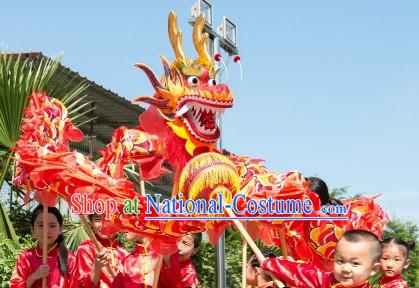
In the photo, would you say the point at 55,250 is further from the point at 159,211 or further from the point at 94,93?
the point at 94,93

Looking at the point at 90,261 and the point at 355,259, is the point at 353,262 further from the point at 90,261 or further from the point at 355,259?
the point at 90,261

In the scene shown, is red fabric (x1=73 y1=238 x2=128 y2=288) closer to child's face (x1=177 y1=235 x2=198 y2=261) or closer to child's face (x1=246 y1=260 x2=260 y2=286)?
child's face (x1=177 y1=235 x2=198 y2=261)

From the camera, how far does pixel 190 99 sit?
464 centimetres

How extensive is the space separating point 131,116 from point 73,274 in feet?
18.0

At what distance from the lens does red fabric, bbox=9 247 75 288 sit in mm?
4703

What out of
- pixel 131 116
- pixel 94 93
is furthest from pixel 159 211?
pixel 131 116

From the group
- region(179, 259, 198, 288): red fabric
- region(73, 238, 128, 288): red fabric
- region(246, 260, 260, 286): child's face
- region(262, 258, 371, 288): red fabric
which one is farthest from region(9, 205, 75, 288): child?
region(262, 258, 371, 288): red fabric

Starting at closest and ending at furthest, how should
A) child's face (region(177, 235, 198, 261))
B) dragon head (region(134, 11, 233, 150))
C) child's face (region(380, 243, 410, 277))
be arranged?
dragon head (region(134, 11, 233, 150)), child's face (region(177, 235, 198, 261)), child's face (region(380, 243, 410, 277))

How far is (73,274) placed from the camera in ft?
16.2

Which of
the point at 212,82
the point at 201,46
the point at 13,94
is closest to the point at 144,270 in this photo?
the point at 212,82

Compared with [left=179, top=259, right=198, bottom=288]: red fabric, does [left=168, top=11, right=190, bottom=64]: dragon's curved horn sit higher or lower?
higher

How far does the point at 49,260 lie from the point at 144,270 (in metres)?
0.59

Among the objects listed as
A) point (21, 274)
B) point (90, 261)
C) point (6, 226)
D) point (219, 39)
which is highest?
point (219, 39)

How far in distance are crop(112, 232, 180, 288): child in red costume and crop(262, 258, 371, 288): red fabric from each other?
54.3 inches
